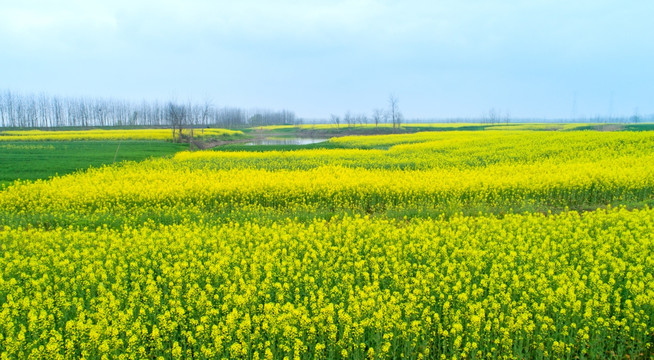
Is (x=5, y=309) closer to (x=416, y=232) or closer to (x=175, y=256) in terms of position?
(x=175, y=256)

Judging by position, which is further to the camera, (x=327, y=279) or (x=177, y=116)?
(x=177, y=116)

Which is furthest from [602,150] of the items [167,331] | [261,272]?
[167,331]

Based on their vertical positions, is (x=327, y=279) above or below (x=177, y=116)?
below

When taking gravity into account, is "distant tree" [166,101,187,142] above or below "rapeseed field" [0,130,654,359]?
above

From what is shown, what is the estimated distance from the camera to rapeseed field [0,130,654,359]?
17.6 feet

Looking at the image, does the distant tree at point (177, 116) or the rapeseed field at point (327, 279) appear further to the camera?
the distant tree at point (177, 116)

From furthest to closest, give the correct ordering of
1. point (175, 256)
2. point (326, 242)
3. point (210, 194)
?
point (210, 194)
point (326, 242)
point (175, 256)

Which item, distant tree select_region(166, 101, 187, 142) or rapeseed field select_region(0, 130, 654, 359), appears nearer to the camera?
rapeseed field select_region(0, 130, 654, 359)

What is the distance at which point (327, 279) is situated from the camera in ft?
23.0

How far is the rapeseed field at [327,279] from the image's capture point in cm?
538

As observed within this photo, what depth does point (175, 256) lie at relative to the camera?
26.7 ft

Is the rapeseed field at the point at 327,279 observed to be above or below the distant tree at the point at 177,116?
below

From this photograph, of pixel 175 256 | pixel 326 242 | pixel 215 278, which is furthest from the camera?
pixel 326 242

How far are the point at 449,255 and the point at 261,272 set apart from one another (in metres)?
3.73
